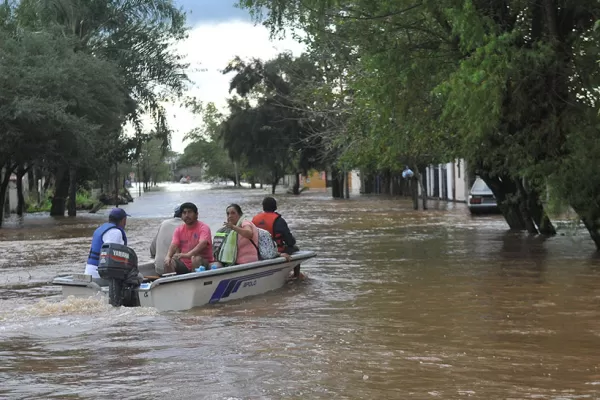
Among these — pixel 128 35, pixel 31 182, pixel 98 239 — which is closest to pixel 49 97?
pixel 128 35

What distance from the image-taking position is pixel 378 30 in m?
16.7

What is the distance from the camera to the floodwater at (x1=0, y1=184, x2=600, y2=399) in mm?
7543

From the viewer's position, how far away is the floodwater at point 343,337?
7.54 metres

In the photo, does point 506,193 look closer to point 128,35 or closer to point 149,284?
point 149,284

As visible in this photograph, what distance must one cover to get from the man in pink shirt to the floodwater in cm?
71

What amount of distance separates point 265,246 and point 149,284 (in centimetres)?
230

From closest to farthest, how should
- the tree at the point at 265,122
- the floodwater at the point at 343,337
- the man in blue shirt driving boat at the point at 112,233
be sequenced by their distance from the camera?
the floodwater at the point at 343,337 → the man in blue shirt driving boat at the point at 112,233 → the tree at the point at 265,122

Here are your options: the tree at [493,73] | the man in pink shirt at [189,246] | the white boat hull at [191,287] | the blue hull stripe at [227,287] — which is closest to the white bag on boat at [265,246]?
the white boat hull at [191,287]

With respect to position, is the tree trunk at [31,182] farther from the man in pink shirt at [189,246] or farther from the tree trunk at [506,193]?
the man in pink shirt at [189,246]

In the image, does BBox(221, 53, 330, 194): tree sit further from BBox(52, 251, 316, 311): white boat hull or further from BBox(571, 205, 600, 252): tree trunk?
BBox(52, 251, 316, 311): white boat hull

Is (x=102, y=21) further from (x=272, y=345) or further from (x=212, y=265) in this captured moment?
(x=272, y=345)

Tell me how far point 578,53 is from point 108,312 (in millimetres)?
8731

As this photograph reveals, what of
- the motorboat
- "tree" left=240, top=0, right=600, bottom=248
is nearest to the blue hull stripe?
the motorboat

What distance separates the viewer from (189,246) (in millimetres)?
12383
